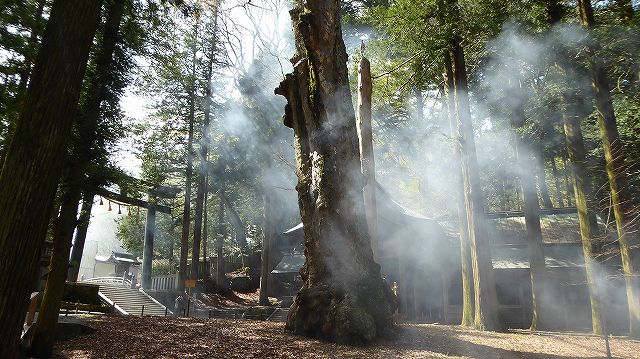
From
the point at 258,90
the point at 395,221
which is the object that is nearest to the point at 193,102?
the point at 258,90

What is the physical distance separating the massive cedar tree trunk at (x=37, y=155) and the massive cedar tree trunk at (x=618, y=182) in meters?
11.1

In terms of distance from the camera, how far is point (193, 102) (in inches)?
1068

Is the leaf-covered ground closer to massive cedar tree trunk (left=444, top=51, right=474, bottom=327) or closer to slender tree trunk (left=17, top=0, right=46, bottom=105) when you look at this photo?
massive cedar tree trunk (left=444, top=51, right=474, bottom=327)

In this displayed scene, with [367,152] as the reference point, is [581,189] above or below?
below

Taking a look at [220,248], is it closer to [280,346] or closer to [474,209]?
[474,209]

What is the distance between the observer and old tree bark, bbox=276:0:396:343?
22.6ft

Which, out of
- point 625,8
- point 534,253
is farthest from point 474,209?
point 625,8

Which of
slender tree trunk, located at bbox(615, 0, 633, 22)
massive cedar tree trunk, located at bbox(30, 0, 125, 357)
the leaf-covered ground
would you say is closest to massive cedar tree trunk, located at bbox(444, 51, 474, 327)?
the leaf-covered ground

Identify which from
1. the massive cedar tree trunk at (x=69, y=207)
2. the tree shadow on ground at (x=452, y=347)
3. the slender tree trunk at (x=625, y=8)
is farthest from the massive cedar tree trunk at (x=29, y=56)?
the slender tree trunk at (x=625, y=8)

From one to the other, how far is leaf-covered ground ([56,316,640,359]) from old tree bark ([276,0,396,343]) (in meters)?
0.49

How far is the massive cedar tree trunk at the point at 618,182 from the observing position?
946 cm

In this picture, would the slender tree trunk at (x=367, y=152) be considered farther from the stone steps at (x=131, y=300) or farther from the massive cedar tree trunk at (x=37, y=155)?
the stone steps at (x=131, y=300)

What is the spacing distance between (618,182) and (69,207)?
13.1 meters

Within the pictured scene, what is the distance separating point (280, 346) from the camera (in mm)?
6043
